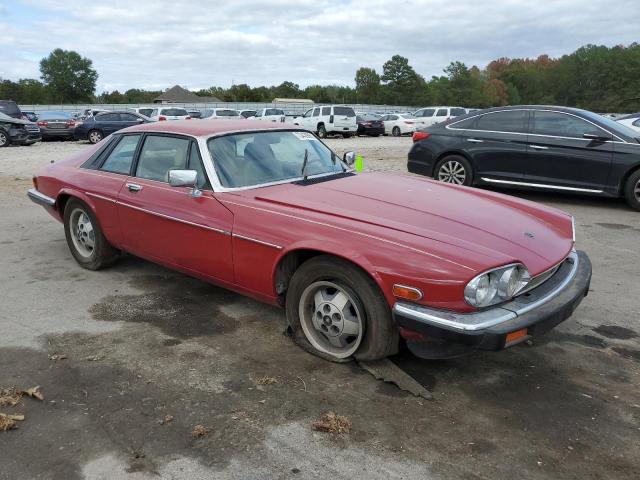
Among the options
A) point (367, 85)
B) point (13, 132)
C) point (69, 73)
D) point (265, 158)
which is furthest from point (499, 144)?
point (69, 73)

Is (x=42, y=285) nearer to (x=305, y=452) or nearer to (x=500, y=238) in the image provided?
(x=305, y=452)

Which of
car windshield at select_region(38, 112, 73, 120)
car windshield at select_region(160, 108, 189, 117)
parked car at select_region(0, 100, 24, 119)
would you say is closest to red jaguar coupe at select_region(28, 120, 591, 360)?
car windshield at select_region(38, 112, 73, 120)

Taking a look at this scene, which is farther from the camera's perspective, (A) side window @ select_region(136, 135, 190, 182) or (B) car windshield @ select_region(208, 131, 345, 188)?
(A) side window @ select_region(136, 135, 190, 182)

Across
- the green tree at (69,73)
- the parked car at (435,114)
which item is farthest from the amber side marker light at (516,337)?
the green tree at (69,73)

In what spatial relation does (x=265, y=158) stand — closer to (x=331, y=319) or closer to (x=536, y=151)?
(x=331, y=319)

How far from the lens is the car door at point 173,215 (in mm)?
4074

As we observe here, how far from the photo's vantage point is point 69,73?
337ft

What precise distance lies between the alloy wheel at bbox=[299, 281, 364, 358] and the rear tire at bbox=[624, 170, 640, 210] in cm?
650

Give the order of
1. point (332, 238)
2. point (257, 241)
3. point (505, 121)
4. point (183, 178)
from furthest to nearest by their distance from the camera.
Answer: point (505, 121)
point (183, 178)
point (257, 241)
point (332, 238)

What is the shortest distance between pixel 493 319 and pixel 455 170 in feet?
22.2

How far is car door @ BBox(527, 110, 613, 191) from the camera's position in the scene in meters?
8.28

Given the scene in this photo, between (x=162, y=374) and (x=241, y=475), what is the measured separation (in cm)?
113

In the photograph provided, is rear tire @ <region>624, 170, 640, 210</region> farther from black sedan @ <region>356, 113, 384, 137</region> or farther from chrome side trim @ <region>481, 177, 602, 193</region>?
black sedan @ <region>356, 113, 384, 137</region>

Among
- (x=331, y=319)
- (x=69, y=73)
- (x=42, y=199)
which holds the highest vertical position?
(x=69, y=73)
